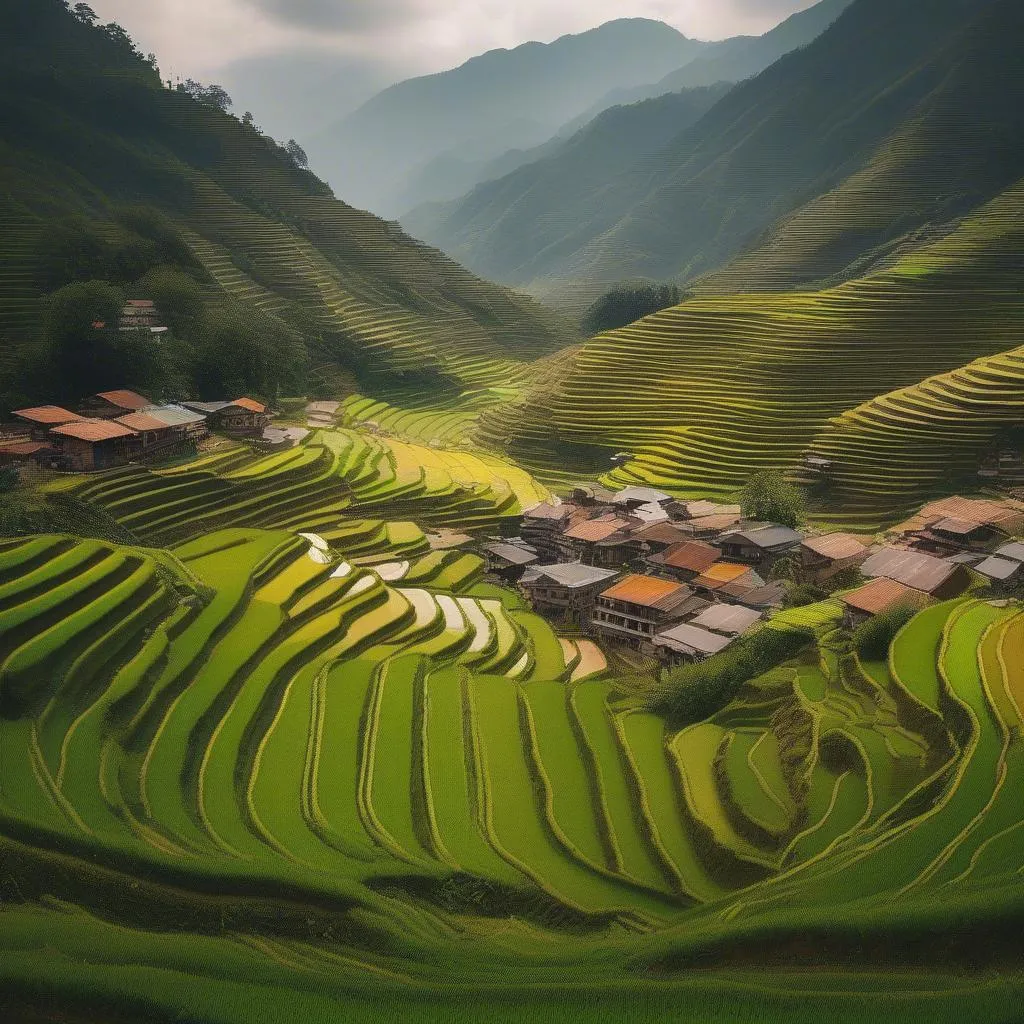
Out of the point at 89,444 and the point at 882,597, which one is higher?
the point at 89,444

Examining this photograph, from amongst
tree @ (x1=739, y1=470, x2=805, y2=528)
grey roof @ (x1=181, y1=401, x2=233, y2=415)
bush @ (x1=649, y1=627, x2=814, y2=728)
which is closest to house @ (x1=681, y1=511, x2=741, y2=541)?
tree @ (x1=739, y1=470, x2=805, y2=528)

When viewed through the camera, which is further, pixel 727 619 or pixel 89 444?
pixel 89 444

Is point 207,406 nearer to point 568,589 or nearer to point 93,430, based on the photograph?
point 93,430

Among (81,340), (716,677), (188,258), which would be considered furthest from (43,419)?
(188,258)

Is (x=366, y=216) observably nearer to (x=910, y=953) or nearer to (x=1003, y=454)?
(x=1003, y=454)

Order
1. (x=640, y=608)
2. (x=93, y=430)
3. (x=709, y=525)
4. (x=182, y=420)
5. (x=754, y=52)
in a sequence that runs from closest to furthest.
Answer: (x=640, y=608) → (x=93, y=430) → (x=182, y=420) → (x=709, y=525) → (x=754, y=52)

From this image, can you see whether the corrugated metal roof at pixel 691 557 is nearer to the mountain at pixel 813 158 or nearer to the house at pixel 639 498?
the house at pixel 639 498

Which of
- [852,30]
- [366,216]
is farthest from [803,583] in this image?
[852,30]
